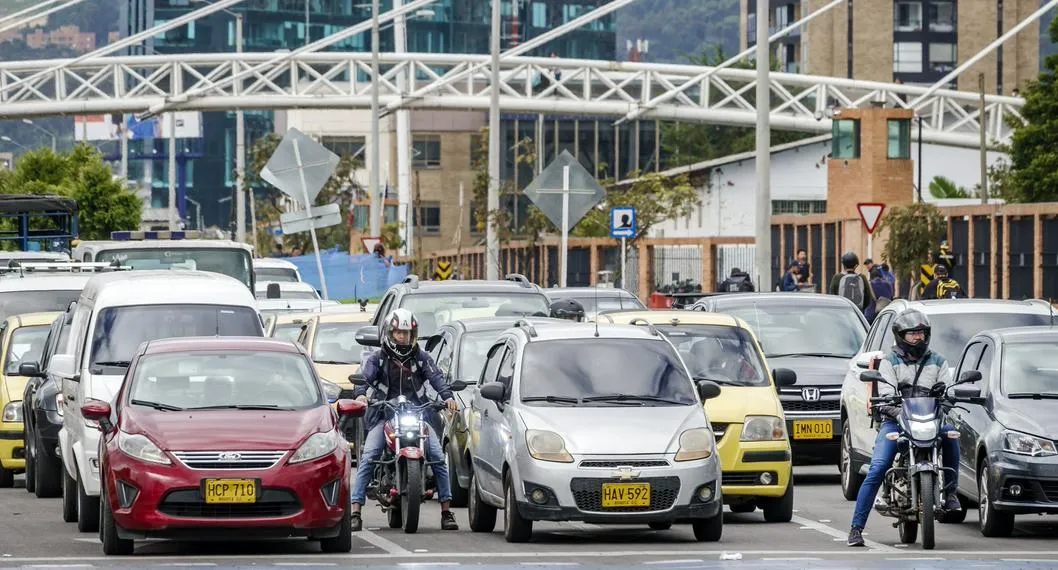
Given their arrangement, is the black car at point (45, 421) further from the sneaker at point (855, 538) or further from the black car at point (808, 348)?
the sneaker at point (855, 538)

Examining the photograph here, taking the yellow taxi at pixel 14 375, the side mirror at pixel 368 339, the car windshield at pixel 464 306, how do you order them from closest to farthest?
the side mirror at pixel 368 339, the yellow taxi at pixel 14 375, the car windshield at pixel 464 306

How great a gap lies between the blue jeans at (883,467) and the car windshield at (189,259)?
14.6 meters

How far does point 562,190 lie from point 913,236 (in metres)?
15.5

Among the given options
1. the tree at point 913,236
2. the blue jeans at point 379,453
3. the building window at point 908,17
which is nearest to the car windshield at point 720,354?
A: the blue jeans at point 379,453

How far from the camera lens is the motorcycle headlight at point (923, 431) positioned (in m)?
14.4

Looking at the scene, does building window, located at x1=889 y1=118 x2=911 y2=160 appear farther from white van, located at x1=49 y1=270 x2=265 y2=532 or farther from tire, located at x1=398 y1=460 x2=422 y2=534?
tire, located at x1=398 y1=460 x2=422 y2=534

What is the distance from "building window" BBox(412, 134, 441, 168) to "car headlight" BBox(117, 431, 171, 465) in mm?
108801

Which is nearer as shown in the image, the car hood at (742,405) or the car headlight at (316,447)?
the car headlight at (316,447)

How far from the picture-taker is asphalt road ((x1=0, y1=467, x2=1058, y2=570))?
1363cm

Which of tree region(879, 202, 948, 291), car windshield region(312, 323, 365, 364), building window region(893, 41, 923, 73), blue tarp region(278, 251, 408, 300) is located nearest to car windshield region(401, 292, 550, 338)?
car windshield region(312, 323, 365, 364)

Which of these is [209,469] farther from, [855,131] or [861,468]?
[855,131]

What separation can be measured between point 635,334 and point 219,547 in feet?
11.0

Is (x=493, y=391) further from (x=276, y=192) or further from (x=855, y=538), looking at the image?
(x=276, y=192)

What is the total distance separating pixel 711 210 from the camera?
81250 millimetres
